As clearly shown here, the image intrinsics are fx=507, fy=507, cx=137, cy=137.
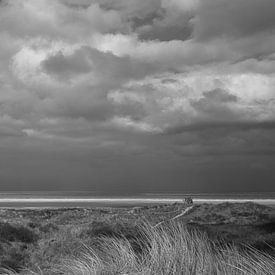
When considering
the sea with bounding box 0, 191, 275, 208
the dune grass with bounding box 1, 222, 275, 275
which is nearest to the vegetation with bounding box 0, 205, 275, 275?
the dune grass with bounding box 1, 222, 275, 275

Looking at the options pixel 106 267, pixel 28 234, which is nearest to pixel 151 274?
pixel 106 267

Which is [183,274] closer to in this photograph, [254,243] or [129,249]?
[129,249]

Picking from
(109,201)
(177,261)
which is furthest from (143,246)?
(109,201)

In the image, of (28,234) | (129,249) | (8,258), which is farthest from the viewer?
(28,234)

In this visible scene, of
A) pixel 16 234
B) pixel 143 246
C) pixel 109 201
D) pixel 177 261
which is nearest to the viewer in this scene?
pixel 177 261

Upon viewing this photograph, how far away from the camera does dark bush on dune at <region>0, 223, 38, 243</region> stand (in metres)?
20.7

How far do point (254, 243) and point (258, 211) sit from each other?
37.1 feet

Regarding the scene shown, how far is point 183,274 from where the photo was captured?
8250 millimetres

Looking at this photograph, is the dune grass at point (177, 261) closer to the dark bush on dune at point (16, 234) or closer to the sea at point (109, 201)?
the dark bush on dune at point (16, 234)

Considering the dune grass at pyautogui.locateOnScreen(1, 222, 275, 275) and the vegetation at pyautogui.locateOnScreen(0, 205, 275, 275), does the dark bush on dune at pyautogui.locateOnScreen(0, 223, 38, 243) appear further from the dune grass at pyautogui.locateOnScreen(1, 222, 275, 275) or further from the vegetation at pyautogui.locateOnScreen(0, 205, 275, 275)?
the dune grass at pyautogui.locateOnScreen(1, 222, 275, 275)

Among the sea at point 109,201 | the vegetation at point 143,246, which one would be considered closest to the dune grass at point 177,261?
the vegetation at point 143,246

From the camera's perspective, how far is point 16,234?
21219 mm

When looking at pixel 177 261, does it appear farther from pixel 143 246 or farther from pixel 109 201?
pixel 109 201

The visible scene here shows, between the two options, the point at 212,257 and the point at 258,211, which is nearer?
the point at 212,257
